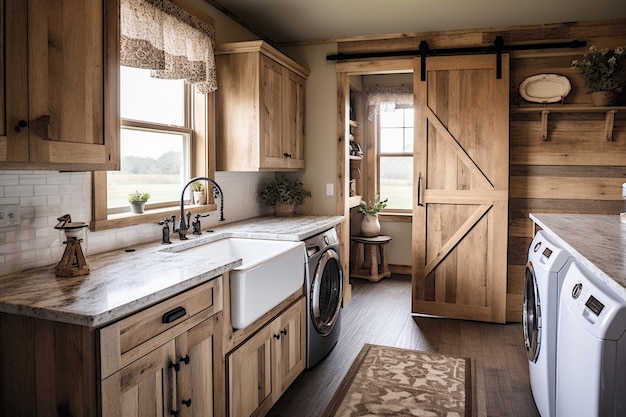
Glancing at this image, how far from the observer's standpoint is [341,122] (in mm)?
4559

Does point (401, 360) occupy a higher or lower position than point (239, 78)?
lower

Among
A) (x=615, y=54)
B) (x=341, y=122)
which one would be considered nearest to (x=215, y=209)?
(x=341, y=122)

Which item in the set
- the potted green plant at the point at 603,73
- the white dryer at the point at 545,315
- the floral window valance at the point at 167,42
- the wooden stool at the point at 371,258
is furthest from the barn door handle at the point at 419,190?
the floral window valance at the point at 167,42

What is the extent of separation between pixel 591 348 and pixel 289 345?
67.0 inches

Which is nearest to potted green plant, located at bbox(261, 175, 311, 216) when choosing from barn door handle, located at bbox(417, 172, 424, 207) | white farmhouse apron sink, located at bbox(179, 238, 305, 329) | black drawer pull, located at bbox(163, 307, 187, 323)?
barn door handle, located at bbox(417, 172, 424, 207)

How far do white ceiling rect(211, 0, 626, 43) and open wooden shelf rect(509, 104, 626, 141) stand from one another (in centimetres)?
70

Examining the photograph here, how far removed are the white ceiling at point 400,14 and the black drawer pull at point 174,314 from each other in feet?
8.23

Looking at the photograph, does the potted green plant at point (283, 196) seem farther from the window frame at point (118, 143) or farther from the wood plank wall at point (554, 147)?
the wood plank wall at point (554, 147)

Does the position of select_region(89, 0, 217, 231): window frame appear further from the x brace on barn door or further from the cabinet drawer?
the x brace on barn door

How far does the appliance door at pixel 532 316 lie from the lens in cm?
255

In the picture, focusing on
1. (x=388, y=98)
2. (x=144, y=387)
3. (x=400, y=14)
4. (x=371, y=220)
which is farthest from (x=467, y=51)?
(x=144, y=387)

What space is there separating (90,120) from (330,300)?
2.25m

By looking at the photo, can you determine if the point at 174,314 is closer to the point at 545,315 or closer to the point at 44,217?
the point at 44,217

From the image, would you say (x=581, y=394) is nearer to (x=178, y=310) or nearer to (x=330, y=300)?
(x=178, y=310)
